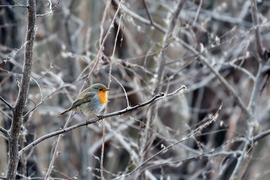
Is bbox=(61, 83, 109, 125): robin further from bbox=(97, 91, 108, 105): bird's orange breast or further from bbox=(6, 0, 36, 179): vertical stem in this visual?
bbox=(6, 0, 36, 179): vertical stem

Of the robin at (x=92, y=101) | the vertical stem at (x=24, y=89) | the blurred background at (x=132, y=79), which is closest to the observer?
the vertical stem at (x=24, y=89)

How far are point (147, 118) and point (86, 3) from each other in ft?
15.3

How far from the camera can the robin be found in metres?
3.45

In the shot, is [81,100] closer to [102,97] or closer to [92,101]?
[92,101]

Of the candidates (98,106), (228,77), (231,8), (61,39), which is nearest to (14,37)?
(61,39)

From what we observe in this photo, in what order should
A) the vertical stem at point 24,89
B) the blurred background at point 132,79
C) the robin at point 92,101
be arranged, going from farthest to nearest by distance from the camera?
the blurred background at point 132,79, the robin at point 92,101, the vertical stem at point 24,89

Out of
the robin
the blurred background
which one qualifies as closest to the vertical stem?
the robin

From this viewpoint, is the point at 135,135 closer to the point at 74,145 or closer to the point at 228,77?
the point at 74,145

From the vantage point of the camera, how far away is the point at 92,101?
11.6 ft

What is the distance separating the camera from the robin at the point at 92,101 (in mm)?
3453

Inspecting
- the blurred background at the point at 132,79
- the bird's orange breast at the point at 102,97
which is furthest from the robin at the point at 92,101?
the blurred background at the point at 132,79

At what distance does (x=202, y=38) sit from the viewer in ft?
26.5

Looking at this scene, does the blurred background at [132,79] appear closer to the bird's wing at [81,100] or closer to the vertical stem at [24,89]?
the bird's wing at [81,100]

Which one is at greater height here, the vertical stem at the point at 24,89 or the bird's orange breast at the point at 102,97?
the vertical stem at the point at 24,89
